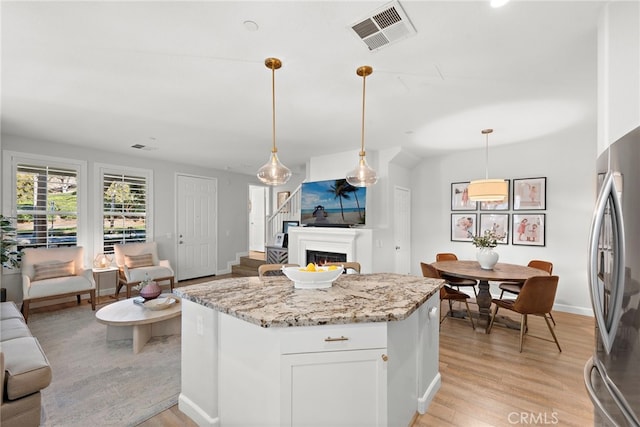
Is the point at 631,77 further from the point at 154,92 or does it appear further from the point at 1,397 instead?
the point at 1,397

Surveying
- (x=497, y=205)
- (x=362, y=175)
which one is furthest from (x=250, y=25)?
(x=497, y=205)

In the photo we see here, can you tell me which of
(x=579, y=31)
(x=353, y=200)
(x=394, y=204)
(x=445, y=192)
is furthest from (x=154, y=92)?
(x=445, y=192)

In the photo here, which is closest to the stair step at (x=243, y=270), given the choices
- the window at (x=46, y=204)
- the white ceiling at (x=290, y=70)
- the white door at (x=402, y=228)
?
the window at (x=46, y=204)

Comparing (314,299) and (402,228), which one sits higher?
(402,228)

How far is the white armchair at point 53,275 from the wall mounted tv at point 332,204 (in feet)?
11.7

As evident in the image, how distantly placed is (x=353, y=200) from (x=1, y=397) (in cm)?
417

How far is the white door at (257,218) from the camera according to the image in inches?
363

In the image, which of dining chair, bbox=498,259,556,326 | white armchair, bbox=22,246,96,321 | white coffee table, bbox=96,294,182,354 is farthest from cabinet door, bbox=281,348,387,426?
white armchair, bbox=22,246,96,321

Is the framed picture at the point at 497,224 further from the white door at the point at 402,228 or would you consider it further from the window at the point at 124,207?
the window at the point at 124,207

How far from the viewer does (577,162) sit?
4328 millimetres

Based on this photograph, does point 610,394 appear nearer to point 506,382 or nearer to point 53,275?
point 506,382

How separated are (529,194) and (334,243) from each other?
325 cm

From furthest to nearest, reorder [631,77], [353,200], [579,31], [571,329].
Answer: [353,200] → [571,329] → [579,31] → [631,77]

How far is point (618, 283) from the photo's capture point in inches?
39.9
